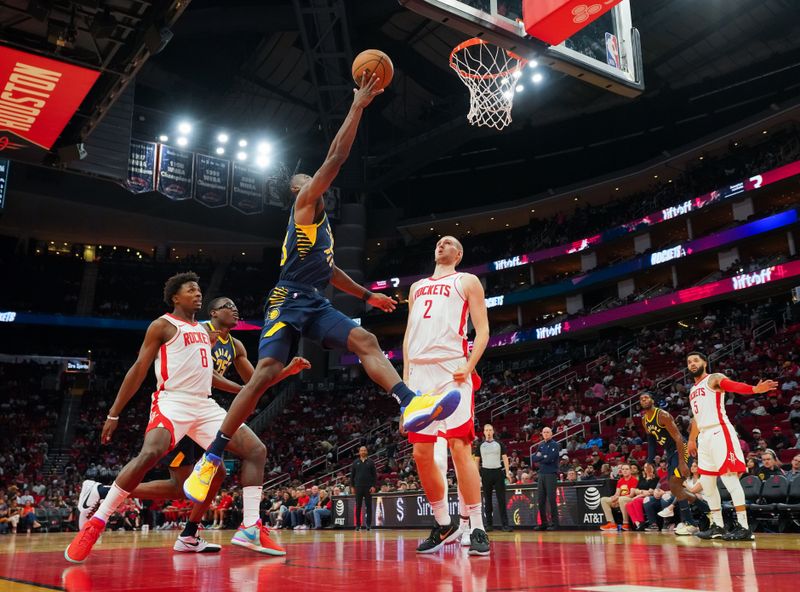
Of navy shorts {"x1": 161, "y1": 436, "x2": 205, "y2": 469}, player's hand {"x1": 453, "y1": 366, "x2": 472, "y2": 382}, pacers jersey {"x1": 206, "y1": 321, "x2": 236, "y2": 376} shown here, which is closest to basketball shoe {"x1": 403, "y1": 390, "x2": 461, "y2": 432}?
player's hand {"x1": 453, "y1": 366, "x2": 472, "y2": 382}

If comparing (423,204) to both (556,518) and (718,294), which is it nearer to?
(718,294)

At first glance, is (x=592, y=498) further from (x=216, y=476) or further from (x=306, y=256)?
(x=306, y=256)

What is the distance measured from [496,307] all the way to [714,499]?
93.2 feet

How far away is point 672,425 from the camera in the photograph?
28.7ft

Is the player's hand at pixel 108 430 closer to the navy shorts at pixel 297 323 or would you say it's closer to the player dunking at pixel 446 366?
the navy shorts at pixel 297 323

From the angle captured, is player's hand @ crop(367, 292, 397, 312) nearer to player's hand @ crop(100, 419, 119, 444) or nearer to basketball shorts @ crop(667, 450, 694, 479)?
player's hand @ crop(100, 419, 119, 444)

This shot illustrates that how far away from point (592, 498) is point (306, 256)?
343 inches

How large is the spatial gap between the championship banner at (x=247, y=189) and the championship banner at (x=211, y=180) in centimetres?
40

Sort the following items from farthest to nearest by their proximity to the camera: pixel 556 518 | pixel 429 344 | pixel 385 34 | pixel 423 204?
1. pixel 423 204
2. pixel 385 34
3. pixel 556 518
4. pixel 429 344

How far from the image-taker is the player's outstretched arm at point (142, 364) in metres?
5.09

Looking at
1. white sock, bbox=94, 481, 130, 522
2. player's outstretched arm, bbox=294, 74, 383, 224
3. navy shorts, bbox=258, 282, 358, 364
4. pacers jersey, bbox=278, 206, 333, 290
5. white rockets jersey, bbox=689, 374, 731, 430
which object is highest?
player's outstretched arm, bbox=294, 74, 383, 224

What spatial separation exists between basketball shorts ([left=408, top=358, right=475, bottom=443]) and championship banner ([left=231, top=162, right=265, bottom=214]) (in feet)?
82.1

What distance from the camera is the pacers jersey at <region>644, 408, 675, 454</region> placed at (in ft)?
29.1

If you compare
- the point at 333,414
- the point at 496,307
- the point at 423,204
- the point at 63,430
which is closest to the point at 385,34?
the point at 423,204
